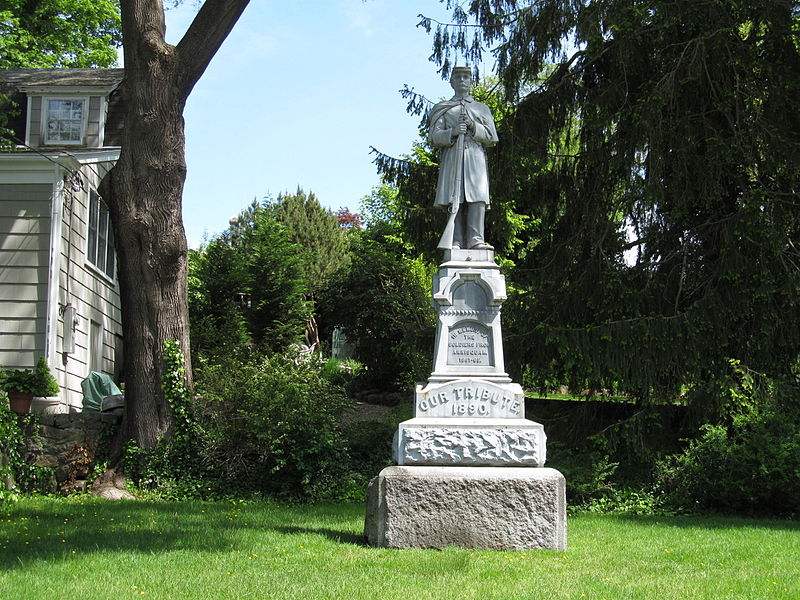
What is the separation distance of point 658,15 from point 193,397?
28.9 feet

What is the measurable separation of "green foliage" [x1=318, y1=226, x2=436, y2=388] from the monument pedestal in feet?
39.7

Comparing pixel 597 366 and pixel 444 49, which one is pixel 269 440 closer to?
pixel 597 366

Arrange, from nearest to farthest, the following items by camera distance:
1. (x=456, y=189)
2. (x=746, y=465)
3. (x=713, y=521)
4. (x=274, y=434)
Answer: (x=456, y=189) → (x=713, y=521) → (x=746, y=465) → (x=274, y=434)

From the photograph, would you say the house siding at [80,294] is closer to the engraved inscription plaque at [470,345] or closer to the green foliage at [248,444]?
the green foliage at [248,444]

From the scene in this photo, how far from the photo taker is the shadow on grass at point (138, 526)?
24.1 ft

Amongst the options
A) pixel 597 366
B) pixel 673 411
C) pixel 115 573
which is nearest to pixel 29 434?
pixel 115 573

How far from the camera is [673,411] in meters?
13.1

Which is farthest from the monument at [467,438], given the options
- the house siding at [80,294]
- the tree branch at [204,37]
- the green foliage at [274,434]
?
the house siding at [80,294]

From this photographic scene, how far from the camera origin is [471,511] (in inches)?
298

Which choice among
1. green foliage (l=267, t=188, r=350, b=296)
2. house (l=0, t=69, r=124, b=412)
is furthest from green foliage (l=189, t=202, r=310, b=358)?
green foliage (l=267, t=188, r=350, b=296)

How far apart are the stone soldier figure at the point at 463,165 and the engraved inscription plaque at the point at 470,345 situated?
84cm

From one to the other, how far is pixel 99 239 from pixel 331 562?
507 inches

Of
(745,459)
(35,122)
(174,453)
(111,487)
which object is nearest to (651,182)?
(745,459)

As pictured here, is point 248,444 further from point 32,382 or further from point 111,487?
point 32,382
